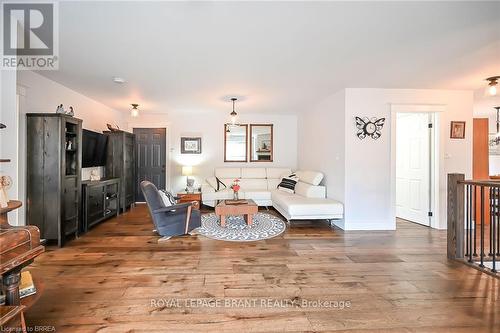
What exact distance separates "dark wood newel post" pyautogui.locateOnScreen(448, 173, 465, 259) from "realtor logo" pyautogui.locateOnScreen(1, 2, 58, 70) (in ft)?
14.7

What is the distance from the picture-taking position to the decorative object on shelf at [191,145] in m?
6.83

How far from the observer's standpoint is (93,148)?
15.9 feet

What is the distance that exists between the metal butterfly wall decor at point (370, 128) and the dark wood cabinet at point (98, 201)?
4643mm

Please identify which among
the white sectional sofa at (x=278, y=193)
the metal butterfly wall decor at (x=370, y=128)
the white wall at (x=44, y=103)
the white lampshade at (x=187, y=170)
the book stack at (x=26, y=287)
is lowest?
the book stack at (x=26, y=287)

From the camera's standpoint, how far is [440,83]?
13.1 ft

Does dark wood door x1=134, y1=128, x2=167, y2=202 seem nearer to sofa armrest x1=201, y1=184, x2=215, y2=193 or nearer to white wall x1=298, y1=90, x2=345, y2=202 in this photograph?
sofa armrest x1=201, y1=184, x2=215, y2=193

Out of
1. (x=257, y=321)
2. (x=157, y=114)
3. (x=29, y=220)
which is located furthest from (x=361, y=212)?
(x=157, y=114)

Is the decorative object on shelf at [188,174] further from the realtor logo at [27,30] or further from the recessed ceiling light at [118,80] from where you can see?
the realtor logo at [27,30]

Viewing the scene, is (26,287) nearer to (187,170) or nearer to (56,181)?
(56,181)

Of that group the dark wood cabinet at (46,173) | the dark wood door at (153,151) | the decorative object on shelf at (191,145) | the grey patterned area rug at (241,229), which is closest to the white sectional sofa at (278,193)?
the grey patterned area rug at (241,229)

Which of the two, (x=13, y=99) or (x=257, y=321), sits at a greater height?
(x=13, y=99)

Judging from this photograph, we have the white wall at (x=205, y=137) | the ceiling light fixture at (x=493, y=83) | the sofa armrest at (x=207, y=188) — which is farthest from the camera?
the white wall at (x=205, y=137)

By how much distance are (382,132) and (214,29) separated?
3378mm

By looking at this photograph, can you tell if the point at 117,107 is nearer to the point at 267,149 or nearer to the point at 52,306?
the point at 267,149
